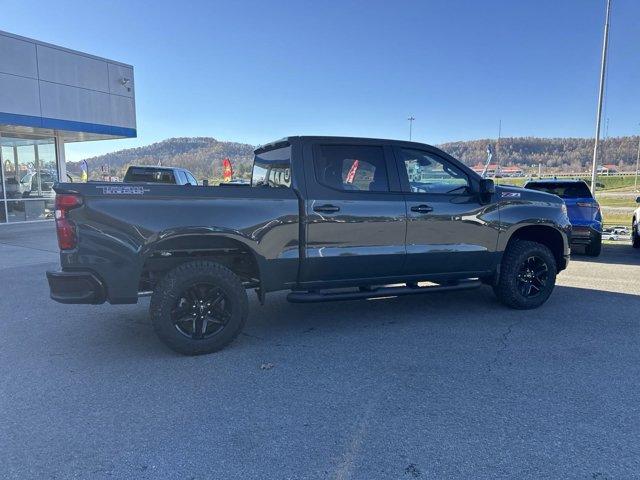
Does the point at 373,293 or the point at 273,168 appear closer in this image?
the point at 373,293

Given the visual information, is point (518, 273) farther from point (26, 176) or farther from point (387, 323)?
point (26, 176)

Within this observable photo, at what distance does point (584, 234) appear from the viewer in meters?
9.21

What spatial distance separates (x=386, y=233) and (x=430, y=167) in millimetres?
1012

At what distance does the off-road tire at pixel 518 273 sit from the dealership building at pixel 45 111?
15.5m

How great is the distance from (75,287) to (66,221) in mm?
563

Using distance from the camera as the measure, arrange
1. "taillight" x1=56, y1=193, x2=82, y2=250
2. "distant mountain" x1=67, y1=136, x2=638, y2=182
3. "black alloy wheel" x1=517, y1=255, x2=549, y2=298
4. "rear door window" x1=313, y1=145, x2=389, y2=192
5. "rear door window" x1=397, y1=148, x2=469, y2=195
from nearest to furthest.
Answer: "taillight" x1=56, y1=193, x2=82, y2=250 < "rear door window" x1=313, y1=145, x2=389, y2=192 < "rear door window" x1=397, y1=148, x2=469, y2=195 < "black alloy wheel" x1=517, y1=255, x2=549, y2=298 < "distant mountain" x1=67, y1=136, x2=638, y2=182

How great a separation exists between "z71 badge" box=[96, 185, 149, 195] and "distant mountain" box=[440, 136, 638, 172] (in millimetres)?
83351

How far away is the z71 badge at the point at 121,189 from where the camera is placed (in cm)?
388

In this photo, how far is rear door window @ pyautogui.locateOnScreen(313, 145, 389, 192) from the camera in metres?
4.73

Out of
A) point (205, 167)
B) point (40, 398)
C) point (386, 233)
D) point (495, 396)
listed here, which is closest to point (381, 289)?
point (386, 233)

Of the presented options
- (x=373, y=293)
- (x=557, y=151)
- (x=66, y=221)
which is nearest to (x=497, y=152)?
(x=557, y=151)

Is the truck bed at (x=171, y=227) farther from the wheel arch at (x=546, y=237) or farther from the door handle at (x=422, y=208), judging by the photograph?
the wheel arch at (x=546, y=237)

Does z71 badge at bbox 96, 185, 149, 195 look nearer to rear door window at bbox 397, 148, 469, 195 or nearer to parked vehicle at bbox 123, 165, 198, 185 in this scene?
rear door window at bbox 397, 148, 469, 195

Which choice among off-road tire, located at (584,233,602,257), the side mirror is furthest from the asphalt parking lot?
off-road tire, located at (584,233,602,257)
